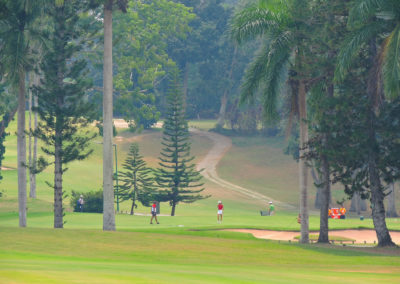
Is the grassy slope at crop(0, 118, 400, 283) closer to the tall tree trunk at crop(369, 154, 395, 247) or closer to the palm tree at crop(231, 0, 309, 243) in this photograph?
the tall tree trunk at crop(369, 154, 395, 247)

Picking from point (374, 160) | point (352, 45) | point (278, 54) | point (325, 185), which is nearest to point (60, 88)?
point (278, 54)

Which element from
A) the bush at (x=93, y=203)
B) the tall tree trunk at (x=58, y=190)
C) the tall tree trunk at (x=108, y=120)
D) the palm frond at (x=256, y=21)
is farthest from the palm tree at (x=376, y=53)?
the bush at (x=93, y=203)

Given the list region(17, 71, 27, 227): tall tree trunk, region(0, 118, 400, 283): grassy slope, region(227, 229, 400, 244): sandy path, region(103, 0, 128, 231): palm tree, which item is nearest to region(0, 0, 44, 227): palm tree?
region(17, 71, 27, 227): tall tree trunk

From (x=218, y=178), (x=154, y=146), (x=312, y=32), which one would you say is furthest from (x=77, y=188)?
(x=312, y=32)

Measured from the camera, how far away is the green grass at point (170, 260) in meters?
15.4

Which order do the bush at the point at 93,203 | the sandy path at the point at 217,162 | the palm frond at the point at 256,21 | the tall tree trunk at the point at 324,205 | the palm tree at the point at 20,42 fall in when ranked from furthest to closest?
the sandy path at the point at 217,162 → the bush at the point at 93,203 → the palm tree at the point at 20,42 → the palm frond at the point at 256,21 → the tall tree trunk at the point at 324,205

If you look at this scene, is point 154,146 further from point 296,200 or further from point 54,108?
point 54,108

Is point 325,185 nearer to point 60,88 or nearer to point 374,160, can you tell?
point 374,160

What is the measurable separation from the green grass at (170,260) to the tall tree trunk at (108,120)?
422 cm

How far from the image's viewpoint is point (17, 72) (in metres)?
37.5

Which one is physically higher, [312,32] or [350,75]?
[312,32]

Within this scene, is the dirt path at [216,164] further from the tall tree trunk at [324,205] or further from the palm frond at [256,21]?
the palm frond at [256,21]

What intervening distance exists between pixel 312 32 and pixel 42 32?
15.9 metres

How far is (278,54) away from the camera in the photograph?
32.9m
